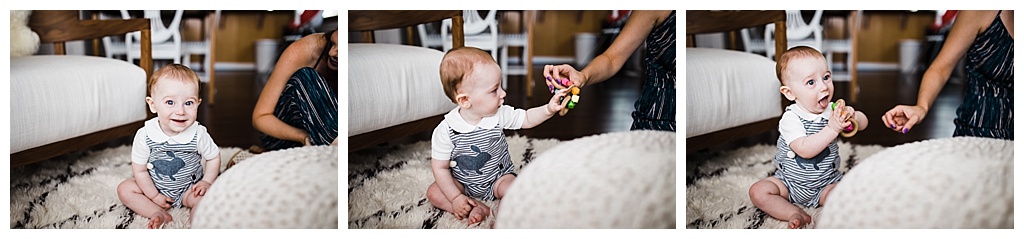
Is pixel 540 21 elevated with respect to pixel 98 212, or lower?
elevated

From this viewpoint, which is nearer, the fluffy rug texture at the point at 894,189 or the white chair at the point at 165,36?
the fluffy rug texture at the point at 894,189

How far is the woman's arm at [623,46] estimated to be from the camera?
Answer: 247 cm

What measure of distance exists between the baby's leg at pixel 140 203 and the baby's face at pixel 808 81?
1607 mm

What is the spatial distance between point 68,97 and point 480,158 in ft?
3.45

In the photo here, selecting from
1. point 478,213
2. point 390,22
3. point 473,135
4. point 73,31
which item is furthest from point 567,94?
point 73,31

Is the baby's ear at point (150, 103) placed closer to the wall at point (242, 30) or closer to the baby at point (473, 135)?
the wall at point (242, 30)

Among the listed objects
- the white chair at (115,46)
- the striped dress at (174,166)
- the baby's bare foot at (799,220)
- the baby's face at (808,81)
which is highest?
the white chair at (115,46)

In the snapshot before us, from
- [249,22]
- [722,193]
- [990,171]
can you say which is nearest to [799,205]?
[722,193]

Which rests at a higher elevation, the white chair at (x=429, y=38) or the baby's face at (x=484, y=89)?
the white chair at (x=429, y=38)

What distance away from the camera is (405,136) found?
8.21ft

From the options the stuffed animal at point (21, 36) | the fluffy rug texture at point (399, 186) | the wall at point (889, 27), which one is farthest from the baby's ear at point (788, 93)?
the stuffed animal at point (21, 36)

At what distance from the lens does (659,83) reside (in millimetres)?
2473
